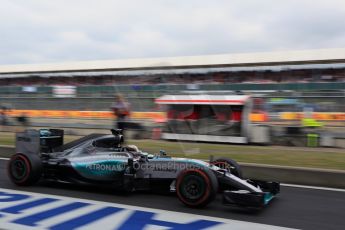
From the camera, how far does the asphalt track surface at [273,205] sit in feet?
18.3

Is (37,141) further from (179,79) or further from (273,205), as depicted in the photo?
(179,79)

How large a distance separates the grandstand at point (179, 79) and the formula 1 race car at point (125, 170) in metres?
9.89

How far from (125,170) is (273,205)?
233cm

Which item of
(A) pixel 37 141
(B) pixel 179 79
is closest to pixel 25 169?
(A) pixel 37 141

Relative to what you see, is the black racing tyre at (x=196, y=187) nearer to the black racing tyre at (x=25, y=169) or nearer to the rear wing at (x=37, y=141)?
the black racing tyre at (x=25, y=169)

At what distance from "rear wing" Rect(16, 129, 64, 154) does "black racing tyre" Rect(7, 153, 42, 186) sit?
0.26m

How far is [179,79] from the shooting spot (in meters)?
38.0

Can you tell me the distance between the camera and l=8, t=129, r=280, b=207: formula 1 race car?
19.2 ft

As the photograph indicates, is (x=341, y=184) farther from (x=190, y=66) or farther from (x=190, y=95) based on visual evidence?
(x=190, y=66)

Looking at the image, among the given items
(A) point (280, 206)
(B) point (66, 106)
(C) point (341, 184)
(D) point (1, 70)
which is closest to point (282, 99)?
(B) point (66, 106)

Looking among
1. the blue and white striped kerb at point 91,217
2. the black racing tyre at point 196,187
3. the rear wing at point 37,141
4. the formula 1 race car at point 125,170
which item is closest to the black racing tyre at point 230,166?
the formula 1 race car at point 125,170

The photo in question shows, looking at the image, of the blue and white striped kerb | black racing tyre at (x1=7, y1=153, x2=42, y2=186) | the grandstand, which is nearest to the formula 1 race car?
black racing tyre at (x1=7, y1=153, x2=42, y2=186)

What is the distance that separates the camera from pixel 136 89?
26953 mm

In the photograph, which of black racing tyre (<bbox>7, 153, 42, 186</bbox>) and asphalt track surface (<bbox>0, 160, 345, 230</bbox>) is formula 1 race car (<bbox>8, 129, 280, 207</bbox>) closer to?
black racing tyre (<bbox>7, 153, 42, 186</bbox>)
